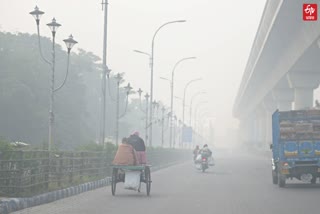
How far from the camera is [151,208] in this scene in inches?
687

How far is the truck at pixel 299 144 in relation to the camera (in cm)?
2612

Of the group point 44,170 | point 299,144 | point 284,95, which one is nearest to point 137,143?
point 44,170

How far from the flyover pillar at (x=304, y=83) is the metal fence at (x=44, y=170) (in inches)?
1087

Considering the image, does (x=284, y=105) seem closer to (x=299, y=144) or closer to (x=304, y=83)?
(x=304, y=83)

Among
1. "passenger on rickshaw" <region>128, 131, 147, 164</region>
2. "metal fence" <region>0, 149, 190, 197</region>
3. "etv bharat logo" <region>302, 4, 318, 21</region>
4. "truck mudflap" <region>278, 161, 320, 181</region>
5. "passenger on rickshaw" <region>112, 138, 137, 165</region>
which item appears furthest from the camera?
"etv bharat logo" <region>302, 4, 318, 21</region>

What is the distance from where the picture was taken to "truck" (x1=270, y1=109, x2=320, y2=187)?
2612 centimetres

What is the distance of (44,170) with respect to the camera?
20266 millimetres

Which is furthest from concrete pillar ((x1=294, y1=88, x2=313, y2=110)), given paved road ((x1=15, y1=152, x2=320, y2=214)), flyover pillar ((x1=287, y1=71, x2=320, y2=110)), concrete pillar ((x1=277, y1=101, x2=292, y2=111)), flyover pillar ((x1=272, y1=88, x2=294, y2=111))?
paved road ((x1=15, y1=152, x2=320, y2=214))

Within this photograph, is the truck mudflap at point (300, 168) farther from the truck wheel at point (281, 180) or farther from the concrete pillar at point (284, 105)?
the concrete pillar at point (284, 105)

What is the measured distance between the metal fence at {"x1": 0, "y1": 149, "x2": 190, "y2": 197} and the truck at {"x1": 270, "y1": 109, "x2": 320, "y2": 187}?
23.3 feet

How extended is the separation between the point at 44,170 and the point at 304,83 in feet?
A: 126

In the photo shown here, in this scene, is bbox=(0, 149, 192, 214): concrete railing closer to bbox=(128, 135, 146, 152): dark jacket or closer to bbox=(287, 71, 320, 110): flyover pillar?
bbox=(128, 135, 146, 152): dark jacket

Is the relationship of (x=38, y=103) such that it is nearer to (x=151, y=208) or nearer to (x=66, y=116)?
(x=66, y=116)

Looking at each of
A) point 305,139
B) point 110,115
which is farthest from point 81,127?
point 305,139
